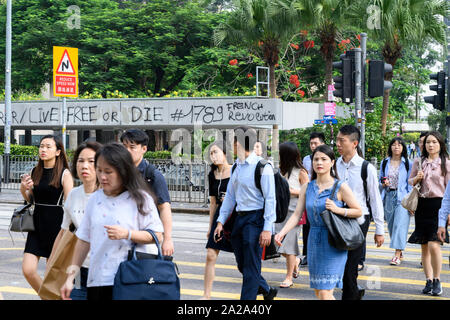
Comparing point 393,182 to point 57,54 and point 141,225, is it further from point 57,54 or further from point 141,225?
point 57,54

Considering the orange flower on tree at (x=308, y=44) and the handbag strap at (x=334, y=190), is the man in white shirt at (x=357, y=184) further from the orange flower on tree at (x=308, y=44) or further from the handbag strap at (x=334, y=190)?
the orange flower on tree at (x=308, y=44)

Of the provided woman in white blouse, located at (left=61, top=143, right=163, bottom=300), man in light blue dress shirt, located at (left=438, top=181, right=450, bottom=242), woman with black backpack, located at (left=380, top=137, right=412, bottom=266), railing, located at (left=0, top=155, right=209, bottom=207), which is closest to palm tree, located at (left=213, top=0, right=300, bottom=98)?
railing, located at (left=0, top=155, right=209, bottom=207)

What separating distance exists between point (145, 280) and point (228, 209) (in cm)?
255

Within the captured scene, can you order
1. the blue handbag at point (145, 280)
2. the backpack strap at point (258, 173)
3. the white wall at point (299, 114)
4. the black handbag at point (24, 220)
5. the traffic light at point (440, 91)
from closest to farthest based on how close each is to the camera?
the blue handbag at point (145, 280), the black handbag at point (24, 220), the backpack strap at point (258, 173), the traffic light at point (440, 91), the white wall at point (299, 114)

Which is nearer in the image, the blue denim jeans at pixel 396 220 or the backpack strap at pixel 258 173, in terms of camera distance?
the backpack strap at pixel 258 173

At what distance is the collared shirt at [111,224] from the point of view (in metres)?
3.75

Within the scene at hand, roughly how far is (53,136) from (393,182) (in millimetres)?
4894

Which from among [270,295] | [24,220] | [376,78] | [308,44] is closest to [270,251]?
[270,295]

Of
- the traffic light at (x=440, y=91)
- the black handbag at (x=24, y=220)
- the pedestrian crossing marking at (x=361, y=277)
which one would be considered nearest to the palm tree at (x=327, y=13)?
the traffic light at (x=440, y=91)

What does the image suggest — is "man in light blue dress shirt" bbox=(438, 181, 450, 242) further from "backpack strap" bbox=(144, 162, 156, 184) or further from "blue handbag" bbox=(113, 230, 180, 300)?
"blue handbag" bbox=(113, 230, 180, 300)

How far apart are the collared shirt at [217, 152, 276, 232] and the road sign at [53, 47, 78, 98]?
10621mm

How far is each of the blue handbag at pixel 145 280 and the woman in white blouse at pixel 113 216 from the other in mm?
170

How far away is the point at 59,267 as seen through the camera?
15.4 feet
